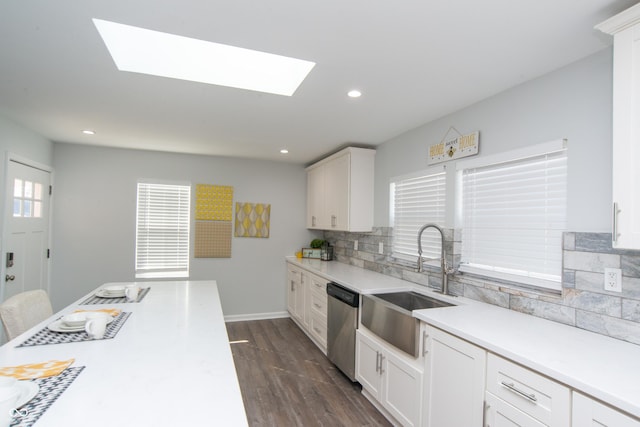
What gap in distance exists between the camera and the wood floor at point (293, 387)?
7.98ft

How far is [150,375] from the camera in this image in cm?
122

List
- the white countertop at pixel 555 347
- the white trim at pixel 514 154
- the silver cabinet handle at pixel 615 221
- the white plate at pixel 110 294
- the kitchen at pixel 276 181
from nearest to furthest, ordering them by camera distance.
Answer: the white countertop at pixel 555 347 → the silver cabinet handle at pixel 615 221 → the kitchen at pixel 276 181 → the white trim at pixel 514 154 → the white plate at pixel 110 294

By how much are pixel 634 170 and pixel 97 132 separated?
434cm

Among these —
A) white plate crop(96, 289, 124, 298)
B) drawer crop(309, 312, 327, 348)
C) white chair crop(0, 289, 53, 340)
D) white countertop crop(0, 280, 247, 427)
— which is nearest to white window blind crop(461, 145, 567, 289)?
drawer crop(309, 312, 327, 348)

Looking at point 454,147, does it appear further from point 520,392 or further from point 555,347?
point 520,392

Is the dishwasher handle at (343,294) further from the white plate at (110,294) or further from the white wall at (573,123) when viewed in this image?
the white plate at (110,294)

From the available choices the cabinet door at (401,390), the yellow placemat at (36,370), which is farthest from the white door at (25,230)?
the cabinet door at (401,390)

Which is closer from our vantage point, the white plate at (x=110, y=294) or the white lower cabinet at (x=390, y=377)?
the white lower cabinet at (x=390, y=377)

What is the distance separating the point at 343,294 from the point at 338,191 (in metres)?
1.43

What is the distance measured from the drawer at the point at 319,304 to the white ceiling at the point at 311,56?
6.01ft

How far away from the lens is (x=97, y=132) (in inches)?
136

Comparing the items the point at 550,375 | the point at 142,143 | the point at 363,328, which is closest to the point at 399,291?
the point at 363,328

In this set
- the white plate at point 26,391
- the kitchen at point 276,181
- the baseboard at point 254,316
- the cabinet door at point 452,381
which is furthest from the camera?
the baseboard at point 254,316

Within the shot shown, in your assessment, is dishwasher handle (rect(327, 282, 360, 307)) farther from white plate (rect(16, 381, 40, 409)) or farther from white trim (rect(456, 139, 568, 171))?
white plate (rect(16, 381, 40, 409))
